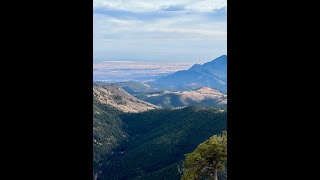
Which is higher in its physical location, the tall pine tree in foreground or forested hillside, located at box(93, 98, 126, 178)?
the tall pine tree in foreground

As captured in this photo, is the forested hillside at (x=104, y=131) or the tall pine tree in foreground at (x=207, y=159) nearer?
the tall pine tree in foreground at (x=207, y=159)

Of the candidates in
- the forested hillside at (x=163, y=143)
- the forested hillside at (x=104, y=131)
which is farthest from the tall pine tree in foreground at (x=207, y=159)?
the forested hillside at (x=104, y=131)

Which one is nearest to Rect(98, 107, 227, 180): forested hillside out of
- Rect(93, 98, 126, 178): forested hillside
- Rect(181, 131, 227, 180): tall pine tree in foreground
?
Rect(93, 98, 126, 178): forested hillside

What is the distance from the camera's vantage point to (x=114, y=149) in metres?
148

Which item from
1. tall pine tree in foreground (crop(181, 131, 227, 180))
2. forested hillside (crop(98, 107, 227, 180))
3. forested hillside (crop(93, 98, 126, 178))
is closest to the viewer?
tall pine tree in foreground (crop(181, 131, 227, 180))

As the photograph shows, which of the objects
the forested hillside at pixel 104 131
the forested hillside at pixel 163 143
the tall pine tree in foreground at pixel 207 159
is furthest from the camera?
the forested hillside at pixel 104 131

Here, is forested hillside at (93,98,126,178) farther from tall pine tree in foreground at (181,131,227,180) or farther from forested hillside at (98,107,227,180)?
tall pine tree in foreground at (181,131,227,180)

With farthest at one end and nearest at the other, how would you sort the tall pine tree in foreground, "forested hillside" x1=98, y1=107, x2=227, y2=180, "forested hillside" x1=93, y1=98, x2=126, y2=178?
"forested hillside" x1=93, y1=98, x2=126, y2=178 → "forested hillside" x1=98, y1=107, x2=227, y2=180 → the tall pine tree in foreground

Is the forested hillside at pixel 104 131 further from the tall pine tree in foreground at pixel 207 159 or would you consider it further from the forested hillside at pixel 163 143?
the tall pine tree in foreground at pixel 207 159

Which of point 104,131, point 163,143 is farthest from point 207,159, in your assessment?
point 104,131

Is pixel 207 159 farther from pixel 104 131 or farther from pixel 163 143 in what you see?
pixel 104 131
